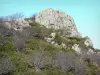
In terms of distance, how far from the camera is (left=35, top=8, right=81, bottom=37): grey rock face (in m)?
63.9

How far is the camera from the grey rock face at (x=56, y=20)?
6388cm

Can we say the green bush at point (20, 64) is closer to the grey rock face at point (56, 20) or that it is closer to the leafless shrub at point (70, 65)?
the leafless shrub at point (70, 65)

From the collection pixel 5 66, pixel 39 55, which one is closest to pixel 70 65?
pixel 39 55

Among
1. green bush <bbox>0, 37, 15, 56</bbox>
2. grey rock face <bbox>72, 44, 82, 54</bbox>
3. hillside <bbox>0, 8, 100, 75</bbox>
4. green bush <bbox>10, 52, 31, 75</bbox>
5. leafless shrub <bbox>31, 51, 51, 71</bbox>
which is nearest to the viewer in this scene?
green bush <bbox>10, 52, 31, 75</bbox>

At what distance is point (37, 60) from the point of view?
99.3 feet

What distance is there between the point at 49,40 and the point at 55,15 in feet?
62.9

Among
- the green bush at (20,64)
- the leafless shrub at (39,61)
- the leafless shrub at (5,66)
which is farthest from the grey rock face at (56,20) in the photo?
the leafless shrub at (5,66)

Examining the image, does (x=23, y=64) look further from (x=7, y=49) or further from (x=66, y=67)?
(x=66, y=67)

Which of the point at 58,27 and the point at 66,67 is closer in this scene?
the point at 66,67

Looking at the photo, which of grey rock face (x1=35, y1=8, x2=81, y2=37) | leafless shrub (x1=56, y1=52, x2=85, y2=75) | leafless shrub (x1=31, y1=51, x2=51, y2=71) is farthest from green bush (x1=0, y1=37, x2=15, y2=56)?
grey rock face (x1=35, y1=8, x2=81, y2=37)

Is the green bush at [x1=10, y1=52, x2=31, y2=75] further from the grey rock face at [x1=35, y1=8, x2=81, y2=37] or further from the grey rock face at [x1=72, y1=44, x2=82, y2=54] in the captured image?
the grey rock face at [x1=35, y1=8, x2=81, y2=37]

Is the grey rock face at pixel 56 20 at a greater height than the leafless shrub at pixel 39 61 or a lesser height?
greater

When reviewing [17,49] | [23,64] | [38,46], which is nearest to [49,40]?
[38,46]

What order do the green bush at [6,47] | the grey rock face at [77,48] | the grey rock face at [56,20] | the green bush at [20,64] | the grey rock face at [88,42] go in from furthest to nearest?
1. the grey rock face at [56,20]
2. the grey rock face at [88,42]
3. the grey rock face at [77,48]
4. the green bush at [6,47]
5. the green bush at [20,64]
